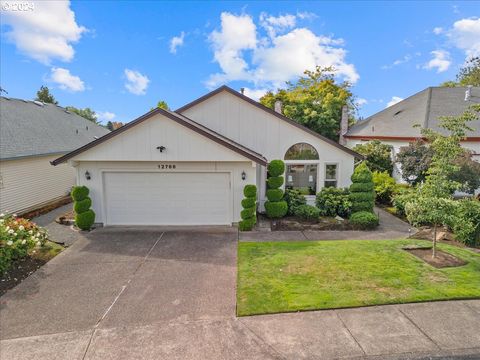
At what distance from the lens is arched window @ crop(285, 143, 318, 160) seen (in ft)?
41.7

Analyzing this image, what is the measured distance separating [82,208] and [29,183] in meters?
5.40

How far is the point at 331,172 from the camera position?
1298 centimetres

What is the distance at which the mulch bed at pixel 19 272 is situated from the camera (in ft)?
21.8

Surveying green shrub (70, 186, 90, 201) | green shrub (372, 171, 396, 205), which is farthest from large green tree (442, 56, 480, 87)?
green shrub (70, 186, 90, 201)

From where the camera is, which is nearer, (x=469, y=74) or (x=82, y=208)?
(x=82, y=208)

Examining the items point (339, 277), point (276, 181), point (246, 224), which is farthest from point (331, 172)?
point (339, 277)

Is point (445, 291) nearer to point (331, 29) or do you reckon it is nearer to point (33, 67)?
point (331, 29)

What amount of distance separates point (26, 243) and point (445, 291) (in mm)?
10755

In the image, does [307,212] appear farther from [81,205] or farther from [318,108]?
[318,108]

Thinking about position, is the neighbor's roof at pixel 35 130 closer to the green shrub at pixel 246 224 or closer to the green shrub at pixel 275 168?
the green shrub at pixel 246 224

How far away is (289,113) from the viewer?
2456 cm

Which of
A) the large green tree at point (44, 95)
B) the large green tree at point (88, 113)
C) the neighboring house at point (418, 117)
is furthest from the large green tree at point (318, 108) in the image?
the large green tree at point (88, 113)

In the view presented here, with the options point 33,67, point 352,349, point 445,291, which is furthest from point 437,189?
point 33,67

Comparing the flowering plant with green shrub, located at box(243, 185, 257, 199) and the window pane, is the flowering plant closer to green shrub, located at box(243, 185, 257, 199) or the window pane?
green shrub, located at box(243, 185, 257, 199)
